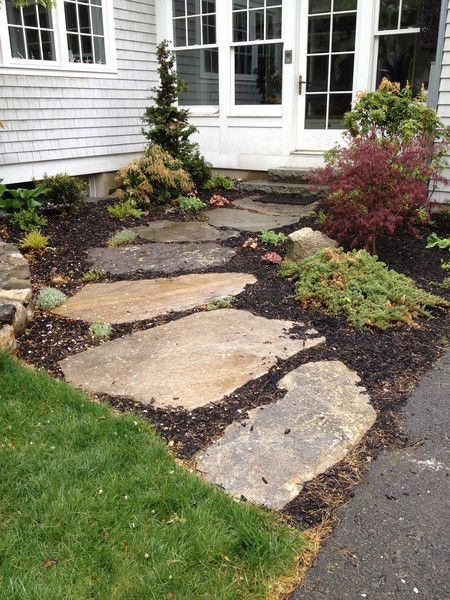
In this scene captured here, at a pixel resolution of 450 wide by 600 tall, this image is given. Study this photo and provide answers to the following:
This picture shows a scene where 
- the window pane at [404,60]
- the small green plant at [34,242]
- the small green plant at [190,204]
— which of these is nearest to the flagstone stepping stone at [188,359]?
the small green plant at [34,242]

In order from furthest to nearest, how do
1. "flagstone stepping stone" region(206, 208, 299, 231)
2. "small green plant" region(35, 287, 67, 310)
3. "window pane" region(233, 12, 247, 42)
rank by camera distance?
"window pane" region(233, 12, 247, 42), "flagstone stepping stone" region(206, 208, 299, 231), "small green plant" region(35, 287, 67, 310)

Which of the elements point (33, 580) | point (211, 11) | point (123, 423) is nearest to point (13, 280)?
point (123, 423)

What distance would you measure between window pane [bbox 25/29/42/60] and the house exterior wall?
0.28 m

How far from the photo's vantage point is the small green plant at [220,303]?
3.67 metres

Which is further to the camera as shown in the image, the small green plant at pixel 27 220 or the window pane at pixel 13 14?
the window pane at pixel 13 14

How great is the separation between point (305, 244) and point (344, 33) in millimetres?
4357

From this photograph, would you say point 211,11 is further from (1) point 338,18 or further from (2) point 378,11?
(2) point 378,11

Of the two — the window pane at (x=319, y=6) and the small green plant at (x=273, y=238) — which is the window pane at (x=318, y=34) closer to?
the window pane at (x=319, y=6)

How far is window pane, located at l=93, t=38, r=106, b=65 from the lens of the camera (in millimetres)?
7898

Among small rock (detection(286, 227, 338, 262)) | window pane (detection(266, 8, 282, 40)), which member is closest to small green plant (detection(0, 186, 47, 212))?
small rock (detection(286, 227, 338, 262))

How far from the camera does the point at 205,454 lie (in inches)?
86.6

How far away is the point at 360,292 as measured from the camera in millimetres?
3598

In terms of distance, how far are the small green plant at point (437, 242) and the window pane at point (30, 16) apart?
5.69m

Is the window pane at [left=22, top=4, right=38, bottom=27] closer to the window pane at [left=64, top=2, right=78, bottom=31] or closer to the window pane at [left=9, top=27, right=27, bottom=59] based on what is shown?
the window pane at [left=9, top=27, right=27, bottom=59]
